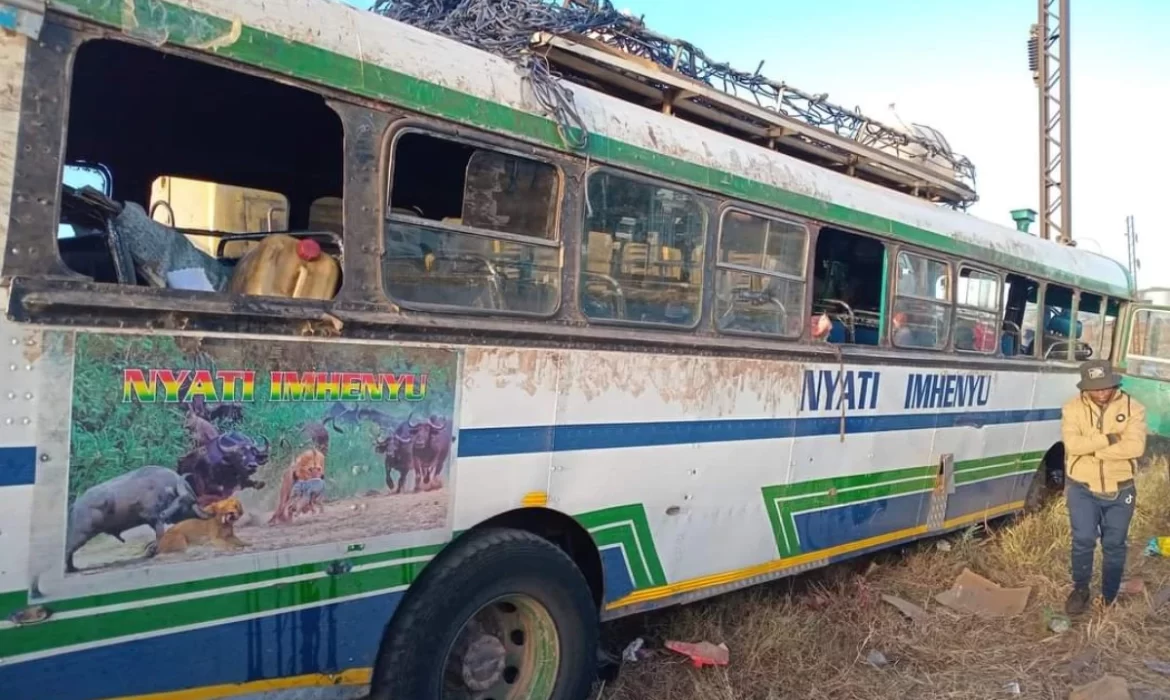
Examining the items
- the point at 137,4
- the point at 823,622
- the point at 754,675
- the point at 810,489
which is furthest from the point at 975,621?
the point at 137,4

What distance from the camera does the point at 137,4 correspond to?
250cm

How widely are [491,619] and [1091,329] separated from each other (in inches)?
282

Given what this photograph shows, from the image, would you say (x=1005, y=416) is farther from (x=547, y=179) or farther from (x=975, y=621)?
(x=547, y=179)

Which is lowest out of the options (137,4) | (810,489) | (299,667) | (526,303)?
(299,667)

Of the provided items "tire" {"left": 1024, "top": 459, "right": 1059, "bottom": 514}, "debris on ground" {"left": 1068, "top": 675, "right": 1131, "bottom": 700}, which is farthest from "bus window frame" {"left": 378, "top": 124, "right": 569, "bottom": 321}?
"tire" {"left": 1024, "top": 459, "right": 1059, "bottom": 514}

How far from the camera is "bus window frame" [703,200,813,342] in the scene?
4.33 meters

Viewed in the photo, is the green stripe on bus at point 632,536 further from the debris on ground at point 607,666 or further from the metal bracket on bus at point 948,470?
the metal bracket on bus at point 948,470

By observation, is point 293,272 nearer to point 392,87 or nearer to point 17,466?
point 392,87

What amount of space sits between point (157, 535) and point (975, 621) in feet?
16.2

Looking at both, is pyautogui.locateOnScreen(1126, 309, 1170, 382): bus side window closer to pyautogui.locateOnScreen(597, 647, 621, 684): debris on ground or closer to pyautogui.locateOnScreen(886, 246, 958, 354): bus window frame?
pyautogui.locateOnScreen(886, 246, 958, 354): bus window frame

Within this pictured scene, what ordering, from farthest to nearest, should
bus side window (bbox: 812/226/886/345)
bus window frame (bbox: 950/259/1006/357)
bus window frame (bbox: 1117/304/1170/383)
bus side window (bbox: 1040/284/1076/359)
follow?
1. bus window frame (bbox: 1117/304/1170/383)
2. bus side window (bbox: 1040/284/1076/359)
3. bus window frame (bbox: 950/259/1006/357)
4. bus side window (bbox: 812/226/886/345)

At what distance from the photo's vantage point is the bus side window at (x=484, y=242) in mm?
3158

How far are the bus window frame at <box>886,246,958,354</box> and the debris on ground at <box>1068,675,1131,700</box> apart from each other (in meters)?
2.14

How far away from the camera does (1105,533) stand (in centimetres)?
602
